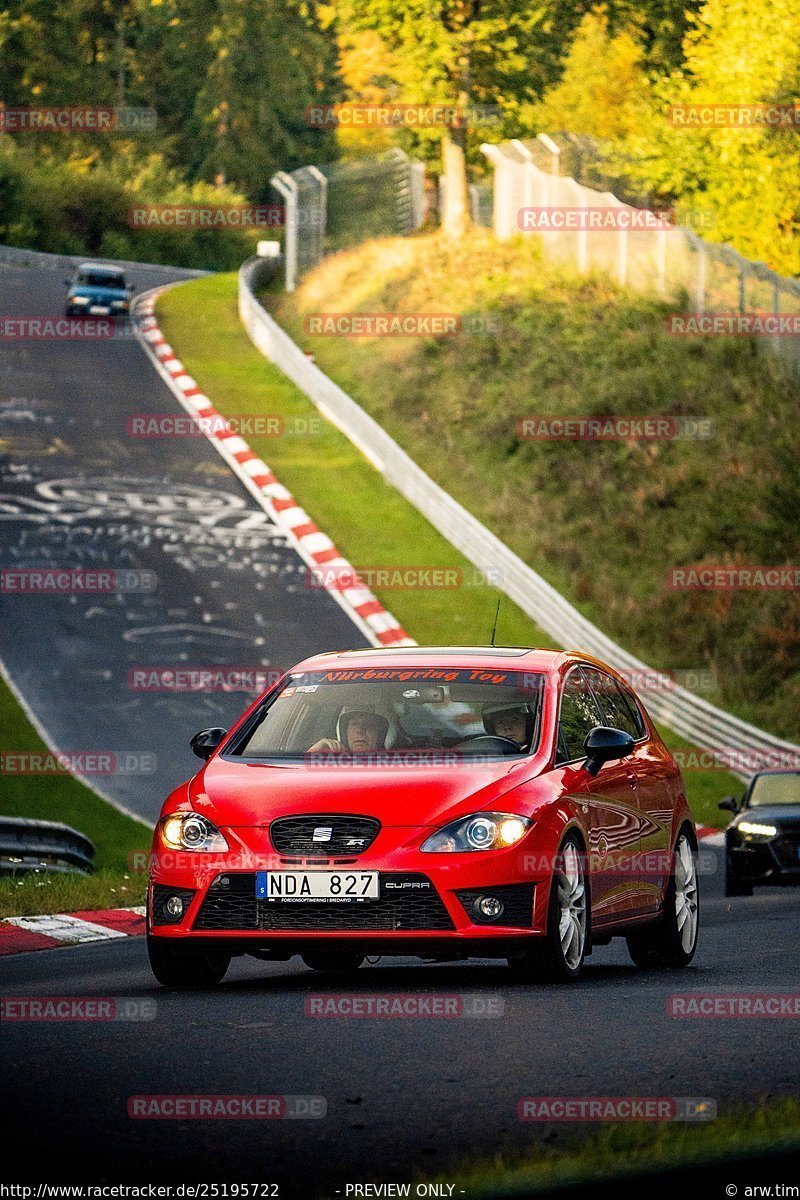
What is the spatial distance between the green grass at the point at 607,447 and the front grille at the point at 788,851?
315 inches

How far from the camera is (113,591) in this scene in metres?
28.0

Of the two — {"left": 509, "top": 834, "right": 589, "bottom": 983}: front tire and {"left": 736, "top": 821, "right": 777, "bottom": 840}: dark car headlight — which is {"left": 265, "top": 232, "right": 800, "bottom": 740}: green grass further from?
{"left": 509, "top": 834, "right": 589, "bottom": 983}: front tire

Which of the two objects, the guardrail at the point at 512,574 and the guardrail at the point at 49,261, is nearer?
the guardrail at the point at 512,574

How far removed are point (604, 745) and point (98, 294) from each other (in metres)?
39.9

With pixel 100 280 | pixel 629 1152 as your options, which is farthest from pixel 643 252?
pixel 629 1152

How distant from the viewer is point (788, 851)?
59.7ft

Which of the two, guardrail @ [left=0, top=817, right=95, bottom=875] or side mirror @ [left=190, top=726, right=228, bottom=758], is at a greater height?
side mirror @ [left=190, top=726, right=228, bottom=758]

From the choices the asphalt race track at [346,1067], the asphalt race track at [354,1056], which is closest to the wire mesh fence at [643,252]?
the asphalt race track at [354,1056]

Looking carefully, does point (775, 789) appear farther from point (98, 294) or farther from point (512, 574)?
point (98, 294)

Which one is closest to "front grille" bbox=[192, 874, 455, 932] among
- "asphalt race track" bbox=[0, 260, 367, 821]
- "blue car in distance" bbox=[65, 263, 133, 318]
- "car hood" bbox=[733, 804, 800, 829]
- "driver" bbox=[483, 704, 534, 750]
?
"driver" bbox=[483, 704, 534, 750]

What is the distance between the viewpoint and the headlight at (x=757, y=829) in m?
18.0

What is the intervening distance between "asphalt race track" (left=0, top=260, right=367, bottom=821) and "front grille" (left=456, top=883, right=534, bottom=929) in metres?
11.2

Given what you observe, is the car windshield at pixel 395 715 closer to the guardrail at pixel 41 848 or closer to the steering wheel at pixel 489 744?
the steering wheel at pixel 489 744

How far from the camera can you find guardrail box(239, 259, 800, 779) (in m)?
24.7
